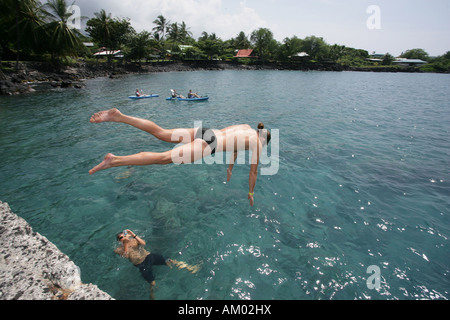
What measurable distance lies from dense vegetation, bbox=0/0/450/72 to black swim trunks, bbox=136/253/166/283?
169ft

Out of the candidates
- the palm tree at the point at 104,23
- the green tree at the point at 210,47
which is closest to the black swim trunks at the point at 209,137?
the palm tree at the point at 104,23

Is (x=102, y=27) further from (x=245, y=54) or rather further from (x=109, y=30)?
(x=245, y=54)

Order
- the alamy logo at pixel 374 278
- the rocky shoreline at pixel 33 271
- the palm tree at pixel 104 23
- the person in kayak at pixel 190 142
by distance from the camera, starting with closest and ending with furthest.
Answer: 1. the rocky shoreline at pixel 33 271
2. the person in kayak at pixel 190 142
3. the alamy logo at pixel 374 278
4. the palm tree at pixel 104 23

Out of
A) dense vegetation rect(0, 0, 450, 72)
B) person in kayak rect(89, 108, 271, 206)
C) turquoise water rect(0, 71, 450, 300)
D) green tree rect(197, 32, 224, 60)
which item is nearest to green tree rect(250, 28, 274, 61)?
dense vegetation rect(0, 0, 450, 72)

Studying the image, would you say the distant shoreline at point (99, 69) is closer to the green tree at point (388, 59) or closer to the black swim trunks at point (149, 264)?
the green tree at point (388, 59)

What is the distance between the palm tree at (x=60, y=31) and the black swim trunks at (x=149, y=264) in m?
52.9

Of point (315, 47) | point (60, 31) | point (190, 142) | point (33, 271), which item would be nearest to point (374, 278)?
point (190, 142)

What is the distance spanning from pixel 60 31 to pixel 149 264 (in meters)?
54.1

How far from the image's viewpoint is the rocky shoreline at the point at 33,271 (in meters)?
3.42

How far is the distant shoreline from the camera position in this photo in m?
35.3

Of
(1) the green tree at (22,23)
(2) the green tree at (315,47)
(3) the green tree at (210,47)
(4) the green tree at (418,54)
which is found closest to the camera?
(1) the green tree at (22,23)

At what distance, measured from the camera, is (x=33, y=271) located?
3.85 metres
